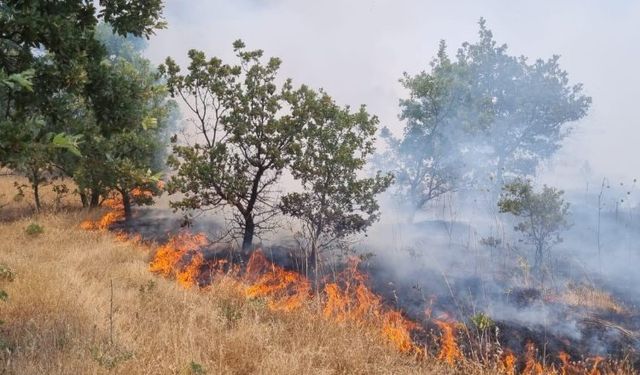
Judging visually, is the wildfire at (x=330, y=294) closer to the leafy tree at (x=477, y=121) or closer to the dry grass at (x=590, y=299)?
the dry grass at (x=590, y=299)

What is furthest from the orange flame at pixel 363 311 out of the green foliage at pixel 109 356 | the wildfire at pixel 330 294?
the green foliage at pixel 109 356

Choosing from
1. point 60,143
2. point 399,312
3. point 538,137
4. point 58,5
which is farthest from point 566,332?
point 538,137

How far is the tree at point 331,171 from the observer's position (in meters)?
11.5

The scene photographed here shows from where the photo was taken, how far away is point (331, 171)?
Answer: 11750 millimetres

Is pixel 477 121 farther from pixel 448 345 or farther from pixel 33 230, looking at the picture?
pixel 33 230

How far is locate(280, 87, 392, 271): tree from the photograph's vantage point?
453 inches

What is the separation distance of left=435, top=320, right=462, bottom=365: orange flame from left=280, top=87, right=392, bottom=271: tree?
3.50m

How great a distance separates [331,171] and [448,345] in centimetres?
543

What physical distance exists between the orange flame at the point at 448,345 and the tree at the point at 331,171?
138 inches

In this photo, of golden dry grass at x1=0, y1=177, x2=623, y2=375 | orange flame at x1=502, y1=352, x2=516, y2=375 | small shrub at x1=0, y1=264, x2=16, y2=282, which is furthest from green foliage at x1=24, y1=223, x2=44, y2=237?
orange flame at x1=502, y1=352, x2=516, y2=375

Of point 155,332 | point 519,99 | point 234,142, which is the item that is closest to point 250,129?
point 234,142

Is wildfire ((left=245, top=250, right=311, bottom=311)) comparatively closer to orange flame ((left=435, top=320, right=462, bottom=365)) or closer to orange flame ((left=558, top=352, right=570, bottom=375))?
orange flame ((left=435, top=320, right=462, bottom=365))

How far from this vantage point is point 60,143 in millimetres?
3307

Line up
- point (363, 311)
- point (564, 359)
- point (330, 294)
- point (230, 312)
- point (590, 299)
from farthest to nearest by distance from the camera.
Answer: point (590, 299) → point (330, 294) → point (363, 311) → point (564, 359) → point (230, 312)
